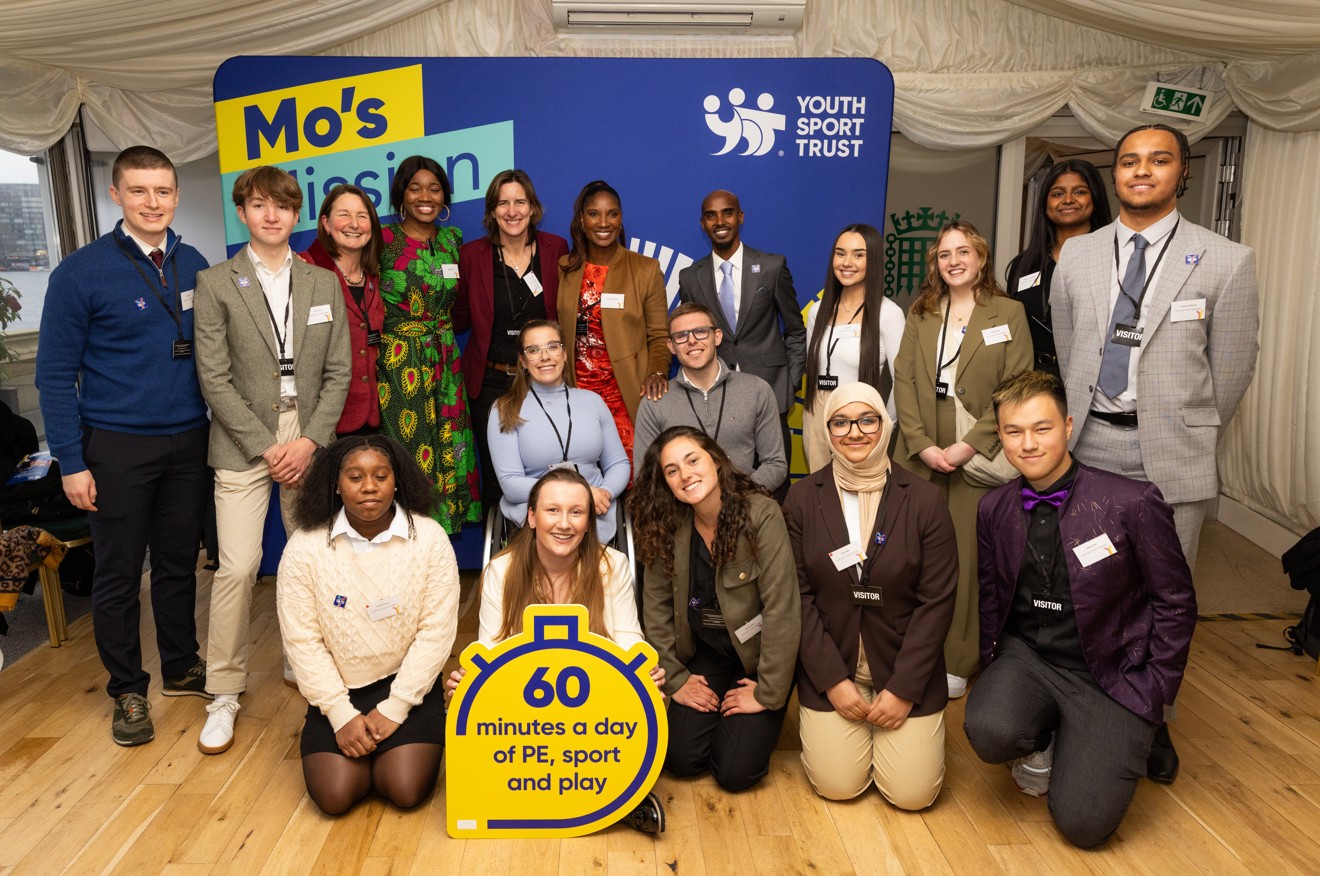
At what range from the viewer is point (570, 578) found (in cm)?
282

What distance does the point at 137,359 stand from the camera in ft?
9.91

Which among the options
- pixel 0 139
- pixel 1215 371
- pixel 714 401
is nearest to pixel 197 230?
pixel 0 139

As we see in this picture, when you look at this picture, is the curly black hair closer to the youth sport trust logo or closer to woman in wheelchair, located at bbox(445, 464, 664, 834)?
woman in wheelchair, located at bbox(445, 464, 664, 834)

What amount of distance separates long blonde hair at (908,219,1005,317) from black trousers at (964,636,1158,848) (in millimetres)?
1132

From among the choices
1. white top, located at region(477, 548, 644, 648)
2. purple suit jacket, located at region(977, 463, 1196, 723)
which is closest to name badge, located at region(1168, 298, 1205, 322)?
purple suit jacket, located at region(977, 463, 1196, 723)

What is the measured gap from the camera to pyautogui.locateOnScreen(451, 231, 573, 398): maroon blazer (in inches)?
149

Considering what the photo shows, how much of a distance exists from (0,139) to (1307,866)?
516 centimetres

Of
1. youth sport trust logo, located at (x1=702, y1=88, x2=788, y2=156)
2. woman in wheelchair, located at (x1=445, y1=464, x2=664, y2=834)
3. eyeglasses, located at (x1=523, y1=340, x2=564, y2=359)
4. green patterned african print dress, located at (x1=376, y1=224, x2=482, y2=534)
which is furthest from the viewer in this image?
youth sport trust logo, located at (x1=702, y1=88, x2=788, y2=156)

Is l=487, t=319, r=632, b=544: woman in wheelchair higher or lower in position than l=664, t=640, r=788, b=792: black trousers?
higher

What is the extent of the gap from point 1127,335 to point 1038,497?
621 millimetres

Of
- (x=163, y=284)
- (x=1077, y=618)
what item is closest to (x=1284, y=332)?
(x=1077, y=618)

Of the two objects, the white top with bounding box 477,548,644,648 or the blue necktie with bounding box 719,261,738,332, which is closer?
the white top with bounding box 477,548,644,648

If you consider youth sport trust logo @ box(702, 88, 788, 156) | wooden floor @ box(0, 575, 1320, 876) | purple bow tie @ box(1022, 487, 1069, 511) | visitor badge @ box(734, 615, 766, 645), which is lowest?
wooden floor @ box(0, 575, 1320, 876)

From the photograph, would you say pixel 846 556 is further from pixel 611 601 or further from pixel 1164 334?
pixel 1164 334
